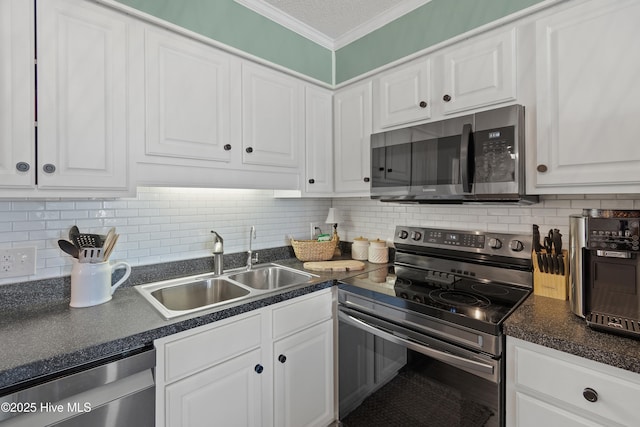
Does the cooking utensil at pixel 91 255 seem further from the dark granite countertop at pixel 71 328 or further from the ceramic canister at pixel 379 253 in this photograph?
the ceramic canister at pixel 379 253

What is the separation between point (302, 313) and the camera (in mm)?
1572

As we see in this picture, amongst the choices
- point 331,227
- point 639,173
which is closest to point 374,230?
point 331,227

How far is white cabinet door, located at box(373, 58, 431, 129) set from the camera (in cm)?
169

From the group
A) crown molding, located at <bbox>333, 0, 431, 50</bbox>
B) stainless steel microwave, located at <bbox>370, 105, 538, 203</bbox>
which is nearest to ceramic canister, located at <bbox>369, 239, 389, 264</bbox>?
stainless steel microwave, located at <bbox>370, 105, 538, 203</bbox>

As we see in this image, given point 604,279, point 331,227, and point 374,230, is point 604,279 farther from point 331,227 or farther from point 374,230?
point 331,227

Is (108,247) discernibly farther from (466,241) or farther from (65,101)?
(466,241)

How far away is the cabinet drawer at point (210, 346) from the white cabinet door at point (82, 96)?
73cm

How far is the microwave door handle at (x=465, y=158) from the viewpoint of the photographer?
1.45m

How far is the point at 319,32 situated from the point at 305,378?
2236 mm

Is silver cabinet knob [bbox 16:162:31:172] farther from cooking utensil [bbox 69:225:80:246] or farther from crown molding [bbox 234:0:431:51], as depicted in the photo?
crown molding [bbox 234:0:431:51]

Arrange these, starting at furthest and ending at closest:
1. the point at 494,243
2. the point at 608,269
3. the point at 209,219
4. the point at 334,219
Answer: the point at 334,219
the point at 209,219
the point at 494,243
the point at 608,269

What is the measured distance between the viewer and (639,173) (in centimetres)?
110

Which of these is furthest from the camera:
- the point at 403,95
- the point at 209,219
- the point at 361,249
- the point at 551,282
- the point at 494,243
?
the point at 361,249

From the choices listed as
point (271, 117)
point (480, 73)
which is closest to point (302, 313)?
point (271, 117)
